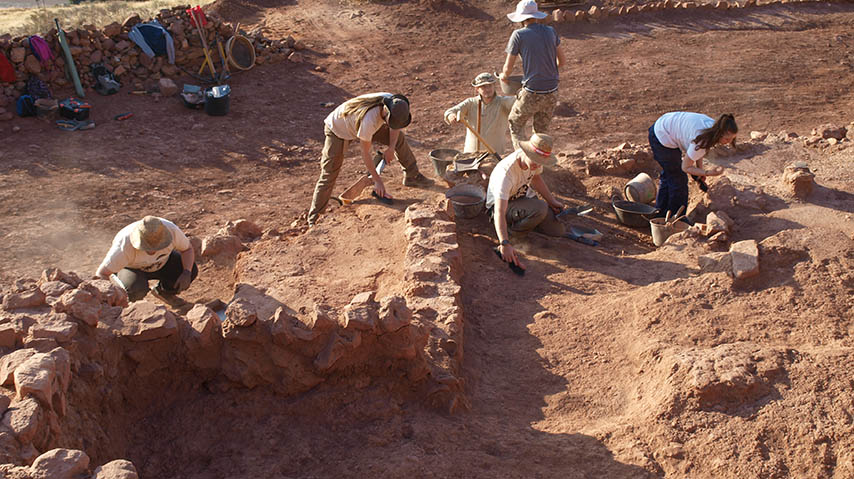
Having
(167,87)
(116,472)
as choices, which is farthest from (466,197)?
(167,87)

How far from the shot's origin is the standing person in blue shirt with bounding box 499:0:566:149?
23.5 feet

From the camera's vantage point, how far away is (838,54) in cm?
1246

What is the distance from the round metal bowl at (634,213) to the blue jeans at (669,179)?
0.43ft

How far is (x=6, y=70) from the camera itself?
9.84m

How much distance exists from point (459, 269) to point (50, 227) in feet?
16.1

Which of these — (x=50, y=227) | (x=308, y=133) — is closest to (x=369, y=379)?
(x=50, y=227)

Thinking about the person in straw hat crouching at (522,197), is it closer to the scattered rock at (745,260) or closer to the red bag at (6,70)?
the scattered rock at (745,260)

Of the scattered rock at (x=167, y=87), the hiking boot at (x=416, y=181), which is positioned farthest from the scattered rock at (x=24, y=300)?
the scattered rock at (x=167, y=87)

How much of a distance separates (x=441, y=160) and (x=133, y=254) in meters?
3.56

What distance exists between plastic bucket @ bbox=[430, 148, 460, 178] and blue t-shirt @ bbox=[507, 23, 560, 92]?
122 cm

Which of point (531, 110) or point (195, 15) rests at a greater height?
point (195, 15)

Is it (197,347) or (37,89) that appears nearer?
(197,347)

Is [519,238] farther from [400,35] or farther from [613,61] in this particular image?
[400,35]

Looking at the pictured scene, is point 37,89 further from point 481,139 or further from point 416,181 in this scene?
point 481,139
